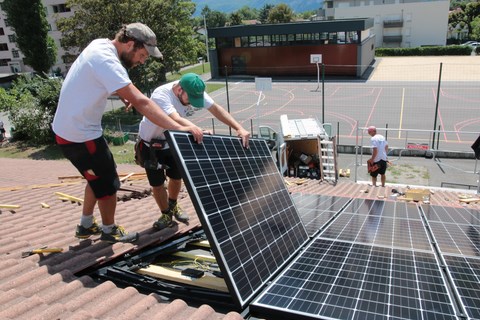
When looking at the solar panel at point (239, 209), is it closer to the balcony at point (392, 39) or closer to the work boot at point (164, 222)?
the work boot at point (164, 222)

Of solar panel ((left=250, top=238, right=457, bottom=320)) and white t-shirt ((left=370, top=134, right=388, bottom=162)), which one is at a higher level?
solar panel ((left=250, top=238, right=457, bottom=320))

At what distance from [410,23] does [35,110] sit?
194ft

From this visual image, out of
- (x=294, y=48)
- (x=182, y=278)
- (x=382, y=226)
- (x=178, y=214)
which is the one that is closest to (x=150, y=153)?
(x=178, y=214)

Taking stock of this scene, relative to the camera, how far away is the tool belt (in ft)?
13.3

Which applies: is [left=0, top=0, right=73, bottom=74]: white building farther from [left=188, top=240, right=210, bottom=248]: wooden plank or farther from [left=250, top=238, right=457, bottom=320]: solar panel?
[left=250, top=238, right=457, bottom=320]: solar panel

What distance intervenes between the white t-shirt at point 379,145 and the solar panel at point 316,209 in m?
5.78

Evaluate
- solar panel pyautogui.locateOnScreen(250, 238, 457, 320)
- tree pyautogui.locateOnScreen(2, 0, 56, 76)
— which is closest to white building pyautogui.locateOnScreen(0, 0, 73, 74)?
tree pyautogui.locateOnScreen(2, 0, 56, 76)

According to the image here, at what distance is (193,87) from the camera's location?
12.9ft

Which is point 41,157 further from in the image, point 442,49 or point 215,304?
point 442,49

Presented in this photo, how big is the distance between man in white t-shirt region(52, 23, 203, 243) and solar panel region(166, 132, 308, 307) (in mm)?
286

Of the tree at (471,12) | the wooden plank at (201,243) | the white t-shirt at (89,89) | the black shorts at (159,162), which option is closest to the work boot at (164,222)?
the black shorts at (159,162)

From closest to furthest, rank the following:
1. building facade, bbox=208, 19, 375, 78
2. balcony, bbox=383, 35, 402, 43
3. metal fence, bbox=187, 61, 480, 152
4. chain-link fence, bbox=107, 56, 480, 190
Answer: chain-link fence, bbox=107, 56, 480, 190 < metal fence, bbox=187, 61, 480, 152 < building facade, bbox=208, 19, 375, 78 < balcony, bbox=383, 35, 402, 43

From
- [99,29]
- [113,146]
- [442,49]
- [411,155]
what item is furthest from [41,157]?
[442,49]

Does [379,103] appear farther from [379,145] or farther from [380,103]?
[379,145]
